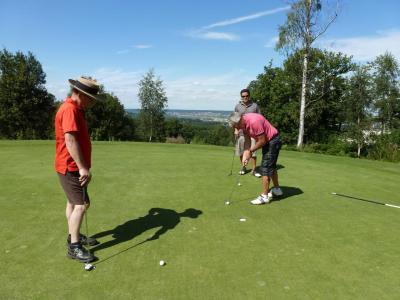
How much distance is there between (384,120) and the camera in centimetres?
3656

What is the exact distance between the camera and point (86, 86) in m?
3.95

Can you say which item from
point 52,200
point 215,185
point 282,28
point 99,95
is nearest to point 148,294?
point 99,95

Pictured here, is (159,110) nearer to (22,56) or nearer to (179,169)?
(22,56)

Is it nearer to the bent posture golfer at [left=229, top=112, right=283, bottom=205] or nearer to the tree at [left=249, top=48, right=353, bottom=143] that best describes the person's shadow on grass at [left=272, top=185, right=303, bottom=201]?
the bent posture golfer at [left=229, top=112, right=283, bottom=205]

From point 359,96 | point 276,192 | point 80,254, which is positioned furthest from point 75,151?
point 359,96

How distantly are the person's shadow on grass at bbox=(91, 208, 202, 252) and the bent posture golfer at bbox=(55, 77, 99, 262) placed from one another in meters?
0.36

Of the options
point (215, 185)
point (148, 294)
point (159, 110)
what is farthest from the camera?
point (159, 110)

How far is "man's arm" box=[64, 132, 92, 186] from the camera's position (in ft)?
12.7

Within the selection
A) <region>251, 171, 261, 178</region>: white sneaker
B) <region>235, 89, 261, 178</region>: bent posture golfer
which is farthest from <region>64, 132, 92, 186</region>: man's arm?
<region>251, 171, 261, 178</region>: white sneaker

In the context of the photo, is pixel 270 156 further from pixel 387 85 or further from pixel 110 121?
pixel 110 121

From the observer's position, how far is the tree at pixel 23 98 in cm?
3672

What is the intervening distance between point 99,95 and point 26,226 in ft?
6.90

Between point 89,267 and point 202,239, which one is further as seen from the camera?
point 202,239

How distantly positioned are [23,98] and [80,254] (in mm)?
38045
